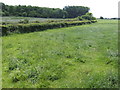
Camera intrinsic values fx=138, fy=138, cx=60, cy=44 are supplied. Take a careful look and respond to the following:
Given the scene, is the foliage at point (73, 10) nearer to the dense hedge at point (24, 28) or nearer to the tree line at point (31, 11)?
the tree line at point (31, 11)

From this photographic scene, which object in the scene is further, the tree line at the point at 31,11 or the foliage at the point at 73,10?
the foliage at the point at 73,10

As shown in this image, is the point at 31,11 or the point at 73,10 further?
the point at 73,10

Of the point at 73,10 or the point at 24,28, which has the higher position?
the point at 73,10

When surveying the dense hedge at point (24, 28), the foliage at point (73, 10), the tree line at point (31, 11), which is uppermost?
the foliage at point (73, 10)

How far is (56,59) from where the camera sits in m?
10.7

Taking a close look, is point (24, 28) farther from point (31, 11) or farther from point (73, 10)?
point (73, 10)

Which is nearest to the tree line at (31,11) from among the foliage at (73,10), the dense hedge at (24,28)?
the foliage at (73,10)

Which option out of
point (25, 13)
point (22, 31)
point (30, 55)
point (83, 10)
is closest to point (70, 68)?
point (30, 55)

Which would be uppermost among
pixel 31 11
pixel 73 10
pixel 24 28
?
pixel 73 10

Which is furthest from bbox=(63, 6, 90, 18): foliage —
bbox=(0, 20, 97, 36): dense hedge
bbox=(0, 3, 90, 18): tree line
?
bbox=(0, 20, 97, 36): dense hedge

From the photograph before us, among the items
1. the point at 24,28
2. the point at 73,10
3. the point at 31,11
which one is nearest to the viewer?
the point at 24,28

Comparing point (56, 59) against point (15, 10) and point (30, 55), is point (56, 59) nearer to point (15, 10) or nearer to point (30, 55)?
point (30, 55)

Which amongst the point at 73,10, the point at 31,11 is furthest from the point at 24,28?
the point at 73,10

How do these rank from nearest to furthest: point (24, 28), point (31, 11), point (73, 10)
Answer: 1. point (24, 28)
2. point (31, 11)
3. point (73, 10)
